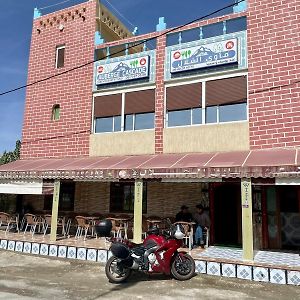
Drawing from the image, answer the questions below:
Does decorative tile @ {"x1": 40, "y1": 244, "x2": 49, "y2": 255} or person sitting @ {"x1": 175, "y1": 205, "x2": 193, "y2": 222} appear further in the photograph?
person sitting @ {"x1": 175, "y1": 205, "x2": 193, "y2": 222}

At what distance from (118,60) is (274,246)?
9653mm

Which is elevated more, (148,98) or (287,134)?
(148,98)

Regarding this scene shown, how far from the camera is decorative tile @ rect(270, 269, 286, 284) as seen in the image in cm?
849

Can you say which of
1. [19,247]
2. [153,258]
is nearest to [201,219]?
[153,258]

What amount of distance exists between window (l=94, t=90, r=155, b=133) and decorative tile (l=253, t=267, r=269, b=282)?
23.6 feet

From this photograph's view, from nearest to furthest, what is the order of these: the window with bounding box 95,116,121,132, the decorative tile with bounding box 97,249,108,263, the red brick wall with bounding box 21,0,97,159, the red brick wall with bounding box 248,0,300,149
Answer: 1. the decorative tile with bounding box 97,249,108,263
2. the red brick wall with bounding box 248,0,300,149
3. the window with bounding box 95,116,121,132
4. the red brick wall with bounding box 21,0,97,159

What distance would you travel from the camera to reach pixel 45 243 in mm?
12008

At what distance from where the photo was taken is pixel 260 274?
874 centimetres

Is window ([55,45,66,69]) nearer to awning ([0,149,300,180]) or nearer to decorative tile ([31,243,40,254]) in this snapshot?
awning ([0,149,300,180])

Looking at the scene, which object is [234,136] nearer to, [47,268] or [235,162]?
[235,162]

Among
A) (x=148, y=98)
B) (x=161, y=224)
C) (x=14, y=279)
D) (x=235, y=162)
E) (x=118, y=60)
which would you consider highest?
(x=118, y=60)

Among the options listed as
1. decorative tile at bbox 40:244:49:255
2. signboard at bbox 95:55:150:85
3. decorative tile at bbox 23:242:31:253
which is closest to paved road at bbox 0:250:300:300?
decorative tile at bbox 40:244:49:255

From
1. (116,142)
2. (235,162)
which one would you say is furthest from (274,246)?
(116,142)

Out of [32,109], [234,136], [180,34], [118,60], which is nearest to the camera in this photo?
[234,136]
